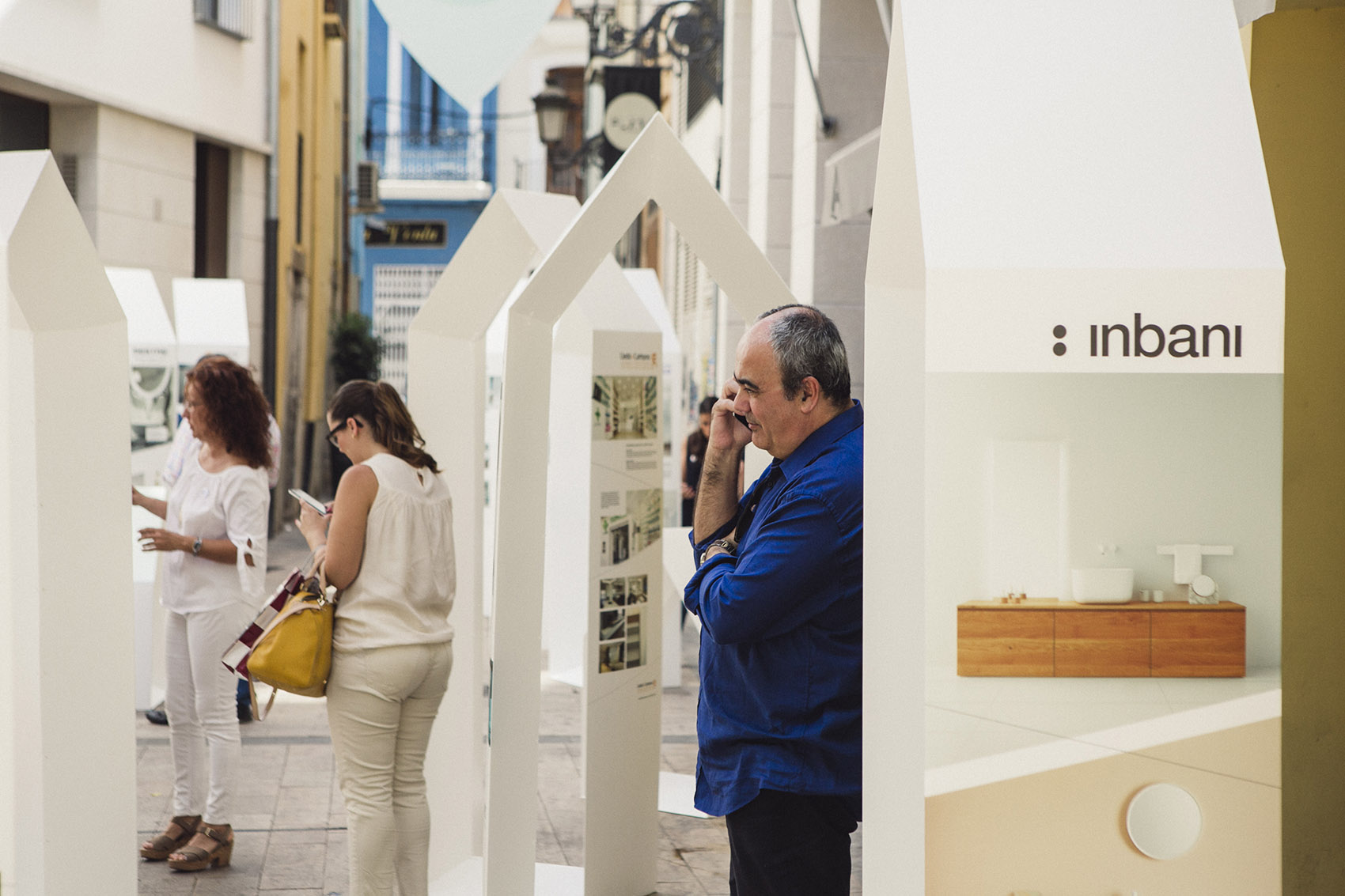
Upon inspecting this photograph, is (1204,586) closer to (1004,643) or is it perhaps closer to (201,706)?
(1004,643)

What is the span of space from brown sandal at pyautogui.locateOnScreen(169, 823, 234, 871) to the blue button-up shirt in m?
3.07

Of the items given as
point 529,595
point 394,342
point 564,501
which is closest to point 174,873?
point 529,595

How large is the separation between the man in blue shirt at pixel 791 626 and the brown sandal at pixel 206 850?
304 centimetres

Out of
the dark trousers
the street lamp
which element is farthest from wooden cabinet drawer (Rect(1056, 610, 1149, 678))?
the street lamp

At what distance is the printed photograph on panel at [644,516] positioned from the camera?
4.88 meters

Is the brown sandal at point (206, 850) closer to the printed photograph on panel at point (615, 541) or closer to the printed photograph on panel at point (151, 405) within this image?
the printed photograph on panel at point (615, 541)

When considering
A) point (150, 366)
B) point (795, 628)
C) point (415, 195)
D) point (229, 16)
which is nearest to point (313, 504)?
point (795, 628)

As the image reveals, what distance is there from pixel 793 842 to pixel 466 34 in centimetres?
426

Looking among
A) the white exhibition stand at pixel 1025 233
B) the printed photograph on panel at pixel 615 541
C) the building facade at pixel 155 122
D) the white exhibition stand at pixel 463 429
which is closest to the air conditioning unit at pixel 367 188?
the building facade at pixel 155 122

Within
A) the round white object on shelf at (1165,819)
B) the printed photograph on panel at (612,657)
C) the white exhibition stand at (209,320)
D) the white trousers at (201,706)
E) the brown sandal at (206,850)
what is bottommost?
the brown sandal at (206,850)

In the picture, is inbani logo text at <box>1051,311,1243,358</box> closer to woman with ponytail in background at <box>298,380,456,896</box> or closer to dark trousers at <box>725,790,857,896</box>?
dark trousers at <box>725,790,857,896</box>

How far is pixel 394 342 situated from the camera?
40.7 metres

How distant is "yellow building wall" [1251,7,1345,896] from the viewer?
332cm

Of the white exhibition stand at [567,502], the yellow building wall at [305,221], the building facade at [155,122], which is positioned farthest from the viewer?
the yellow building wall at [305,221]
